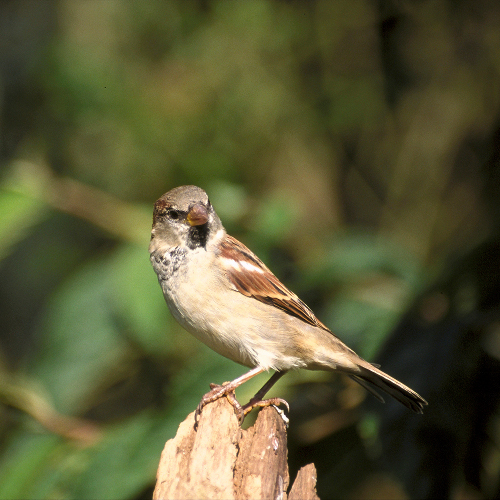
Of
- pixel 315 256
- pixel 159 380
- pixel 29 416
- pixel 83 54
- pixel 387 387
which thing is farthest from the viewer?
pixel 83 54

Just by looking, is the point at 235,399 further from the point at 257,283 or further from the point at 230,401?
the point at 257,283

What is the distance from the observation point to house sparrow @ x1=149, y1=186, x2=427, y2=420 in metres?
2.71

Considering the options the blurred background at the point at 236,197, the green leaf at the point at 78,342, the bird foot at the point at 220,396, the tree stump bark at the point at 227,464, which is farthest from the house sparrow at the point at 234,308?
the green leaf at the point at 78,342

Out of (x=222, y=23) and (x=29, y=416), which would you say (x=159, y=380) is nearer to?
(x=29, y=416)

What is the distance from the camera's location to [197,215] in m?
2.83

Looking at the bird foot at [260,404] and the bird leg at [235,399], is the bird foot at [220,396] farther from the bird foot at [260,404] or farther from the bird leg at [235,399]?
the bird foot at [260,404]

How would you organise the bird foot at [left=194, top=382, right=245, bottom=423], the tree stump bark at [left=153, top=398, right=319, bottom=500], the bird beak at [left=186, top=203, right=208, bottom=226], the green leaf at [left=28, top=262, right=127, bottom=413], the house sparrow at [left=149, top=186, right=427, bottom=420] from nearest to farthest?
the tree stump bark at [left=153, top=398, right=319, bottom=500] < the bird foot at [left=194, top=382, right=245, bottom=423] < the house sparrow at [left=149, top=186, right=427, bottom=420] < the bird beak at [left=186, top=203, right=208, bottom=226] < the green leaf at [left=28, top=262, right=127, bottom=413]

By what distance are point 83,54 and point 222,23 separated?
113 centimetres

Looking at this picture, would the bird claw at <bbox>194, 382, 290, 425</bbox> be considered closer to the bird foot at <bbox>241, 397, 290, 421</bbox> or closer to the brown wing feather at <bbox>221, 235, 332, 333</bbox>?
the bird foot at <bbox>241, 397, 290, 421</bbox>

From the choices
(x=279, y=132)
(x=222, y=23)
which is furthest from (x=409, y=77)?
(x=222, y=23)

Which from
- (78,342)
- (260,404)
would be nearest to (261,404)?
(260,404)

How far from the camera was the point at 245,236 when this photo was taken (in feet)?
11.5

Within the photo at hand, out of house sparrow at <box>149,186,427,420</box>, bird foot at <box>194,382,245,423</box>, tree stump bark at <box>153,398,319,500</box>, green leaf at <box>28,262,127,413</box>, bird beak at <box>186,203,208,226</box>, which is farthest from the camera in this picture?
green leaf at <box>28,262,127,413</box>

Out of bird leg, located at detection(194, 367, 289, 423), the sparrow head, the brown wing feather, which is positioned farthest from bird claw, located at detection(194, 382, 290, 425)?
the sparrow head
